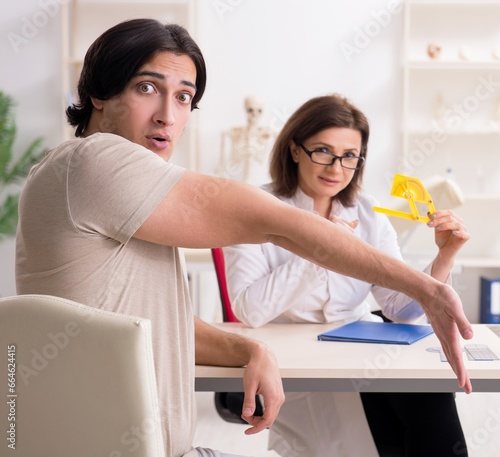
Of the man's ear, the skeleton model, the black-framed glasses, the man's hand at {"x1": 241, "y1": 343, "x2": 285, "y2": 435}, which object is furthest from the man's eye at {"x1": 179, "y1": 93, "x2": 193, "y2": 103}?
the skeleton model

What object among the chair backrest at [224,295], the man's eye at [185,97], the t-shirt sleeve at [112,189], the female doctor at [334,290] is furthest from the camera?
the chair backrest at [224,295]

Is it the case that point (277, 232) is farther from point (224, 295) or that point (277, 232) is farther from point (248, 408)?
point (224, 295)

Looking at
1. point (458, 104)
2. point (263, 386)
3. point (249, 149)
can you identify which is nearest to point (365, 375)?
point (263, 386)

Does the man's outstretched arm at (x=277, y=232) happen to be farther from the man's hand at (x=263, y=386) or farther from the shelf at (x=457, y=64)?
the shelf at (x=457, y=64)

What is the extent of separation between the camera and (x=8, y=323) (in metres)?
1.01

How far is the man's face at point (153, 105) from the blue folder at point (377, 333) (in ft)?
2.27

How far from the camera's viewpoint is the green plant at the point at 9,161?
16.8 feet

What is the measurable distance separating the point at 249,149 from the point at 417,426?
3438 millimetres

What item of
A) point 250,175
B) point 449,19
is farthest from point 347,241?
point 449,19

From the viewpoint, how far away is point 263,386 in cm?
138

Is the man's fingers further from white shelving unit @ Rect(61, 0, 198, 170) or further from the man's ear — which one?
white shelving unit @ Rect(61, 0, 198, 170)

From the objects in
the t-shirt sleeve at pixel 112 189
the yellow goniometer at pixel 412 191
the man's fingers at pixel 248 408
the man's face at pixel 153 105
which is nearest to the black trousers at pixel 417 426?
the yellow goniometer at pixel 412 191

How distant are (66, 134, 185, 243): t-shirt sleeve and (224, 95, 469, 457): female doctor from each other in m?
0.81

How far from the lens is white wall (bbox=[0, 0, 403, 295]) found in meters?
5.35
